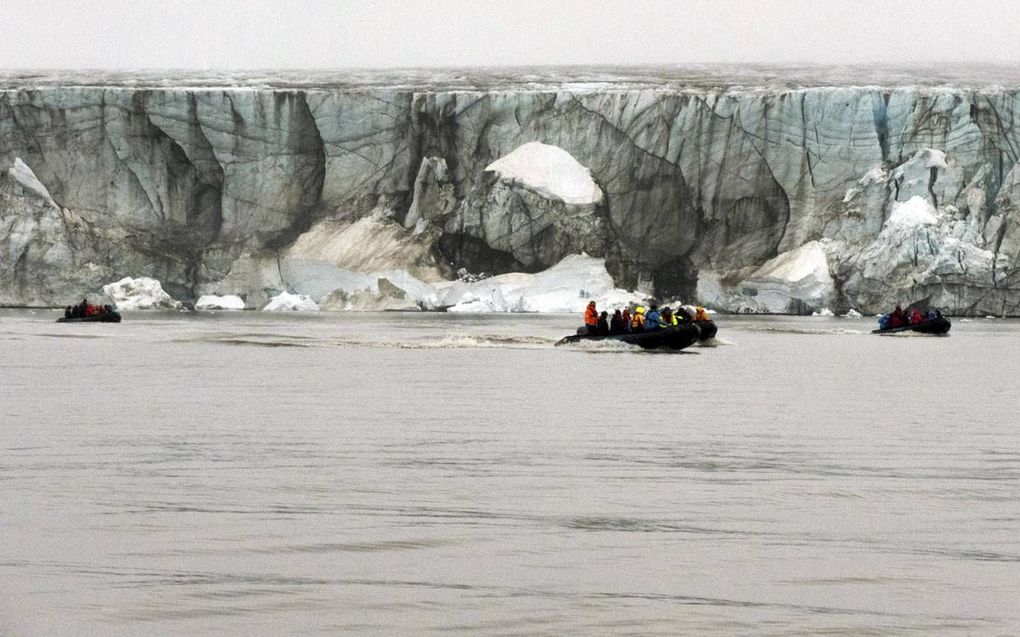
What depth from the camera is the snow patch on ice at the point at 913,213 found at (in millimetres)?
42125

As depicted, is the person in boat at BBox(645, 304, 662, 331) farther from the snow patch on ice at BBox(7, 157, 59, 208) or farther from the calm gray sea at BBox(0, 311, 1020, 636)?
the snow patch on ice at BBox(7, 157, 59, 208)

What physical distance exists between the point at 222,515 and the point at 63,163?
134 feet

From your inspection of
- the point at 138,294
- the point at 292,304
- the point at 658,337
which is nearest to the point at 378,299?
the point at 292,304

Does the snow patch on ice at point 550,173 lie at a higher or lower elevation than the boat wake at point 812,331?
higher

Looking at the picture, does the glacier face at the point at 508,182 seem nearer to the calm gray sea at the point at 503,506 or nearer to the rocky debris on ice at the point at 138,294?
the rocky debris on ice at the point at 138,294

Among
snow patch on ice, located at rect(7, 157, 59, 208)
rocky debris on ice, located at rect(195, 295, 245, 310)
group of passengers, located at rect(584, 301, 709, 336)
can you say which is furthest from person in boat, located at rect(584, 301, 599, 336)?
snow patch on ice, located at rect(7, 157, 59, 208)

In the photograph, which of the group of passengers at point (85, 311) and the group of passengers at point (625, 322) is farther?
the group of passengers at point (85, 311)

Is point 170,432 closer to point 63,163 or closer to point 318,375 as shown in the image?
point 318,375

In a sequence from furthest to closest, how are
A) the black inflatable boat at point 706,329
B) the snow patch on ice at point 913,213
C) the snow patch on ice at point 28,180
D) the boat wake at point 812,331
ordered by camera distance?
the snow patch on ice at point 28,180 < the snow patch on ice at point 913,213 < the boat wake at point 812,331 < the black inflatable boat at point 706,329

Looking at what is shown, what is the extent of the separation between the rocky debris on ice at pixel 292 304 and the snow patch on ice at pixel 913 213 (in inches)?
655

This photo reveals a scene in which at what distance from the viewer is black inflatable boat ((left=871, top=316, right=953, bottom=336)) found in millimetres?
35219

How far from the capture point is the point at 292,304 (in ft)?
153

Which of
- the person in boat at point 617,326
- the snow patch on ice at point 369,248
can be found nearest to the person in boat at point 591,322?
the person in boat at point 617,326

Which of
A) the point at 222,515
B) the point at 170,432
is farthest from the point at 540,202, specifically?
the point at 222,515
